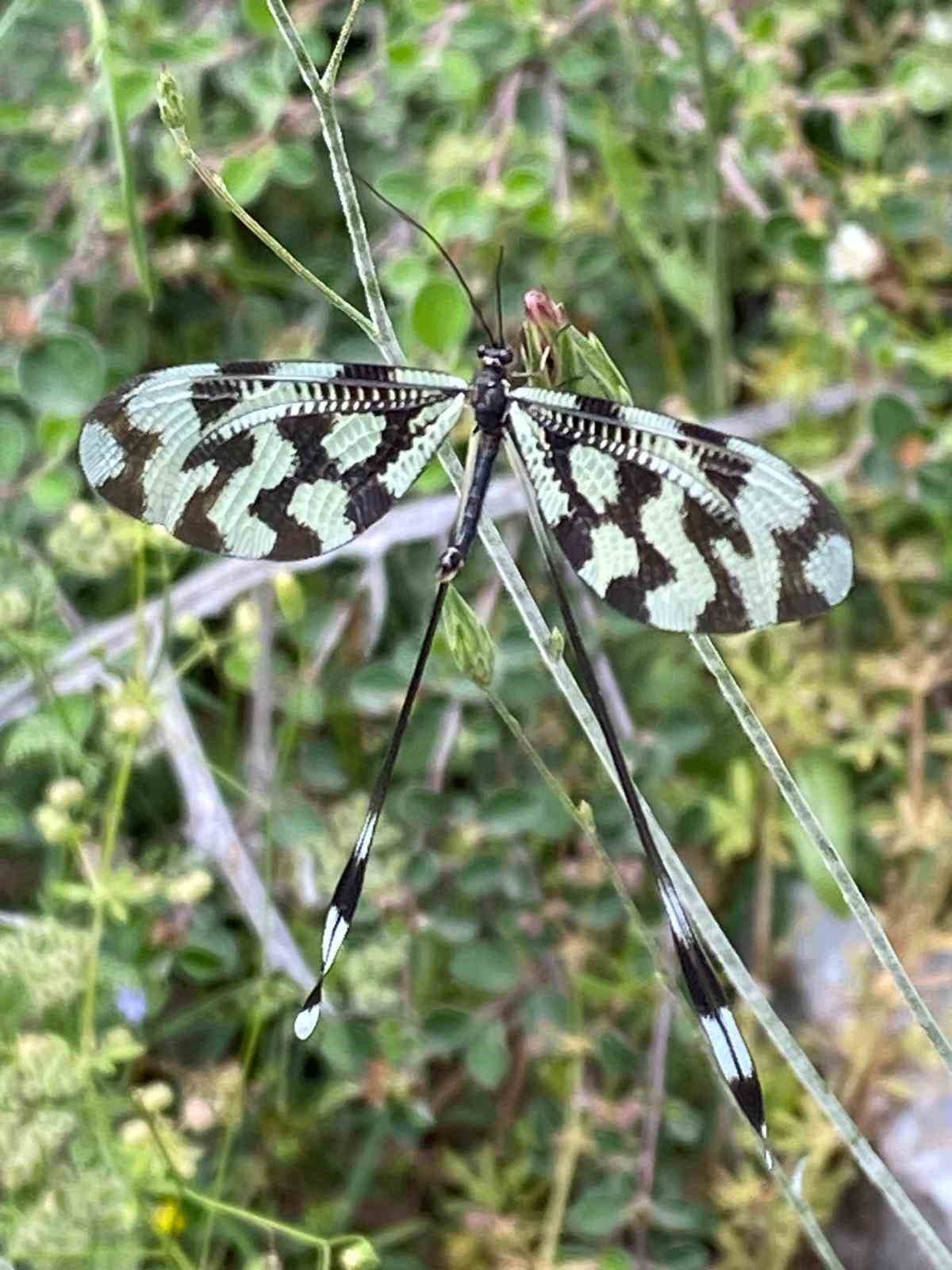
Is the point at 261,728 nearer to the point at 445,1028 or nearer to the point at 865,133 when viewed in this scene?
the point at 445,1028

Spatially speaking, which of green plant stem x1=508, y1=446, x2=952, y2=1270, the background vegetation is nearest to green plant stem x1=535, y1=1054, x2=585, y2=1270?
the background vegetation

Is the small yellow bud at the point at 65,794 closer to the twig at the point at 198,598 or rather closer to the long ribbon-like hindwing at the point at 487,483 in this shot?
the twig at the point at 198,598

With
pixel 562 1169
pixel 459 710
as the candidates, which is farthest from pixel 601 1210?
pixel 459 710

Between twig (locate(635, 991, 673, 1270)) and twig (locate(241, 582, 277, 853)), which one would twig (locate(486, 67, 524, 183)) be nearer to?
twig (locate(241, 582, 277, 853))

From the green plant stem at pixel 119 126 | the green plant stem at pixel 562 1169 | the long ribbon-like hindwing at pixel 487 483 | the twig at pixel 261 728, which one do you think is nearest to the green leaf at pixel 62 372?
the green plant stem at pixel 119 126

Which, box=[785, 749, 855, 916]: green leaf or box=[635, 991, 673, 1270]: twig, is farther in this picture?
box=[785, 749, 855, 916]: green leaf

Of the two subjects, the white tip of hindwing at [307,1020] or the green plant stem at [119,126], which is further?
the green plant stem at [119,126]

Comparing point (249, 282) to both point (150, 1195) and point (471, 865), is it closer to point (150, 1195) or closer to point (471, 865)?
point (471, 865)
